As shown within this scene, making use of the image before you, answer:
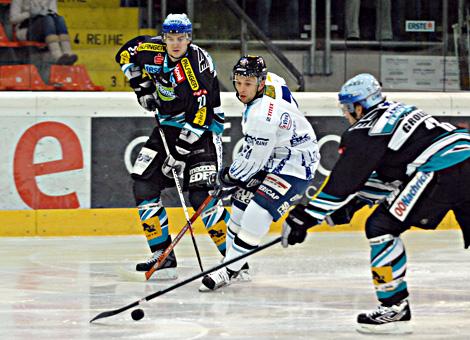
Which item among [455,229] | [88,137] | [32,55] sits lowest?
[455,229]

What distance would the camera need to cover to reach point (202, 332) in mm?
5465

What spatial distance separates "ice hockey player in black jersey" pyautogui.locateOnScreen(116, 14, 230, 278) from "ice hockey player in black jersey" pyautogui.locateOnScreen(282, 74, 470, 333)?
6.23 ft

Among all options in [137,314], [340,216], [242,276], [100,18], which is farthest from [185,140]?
[100,18]

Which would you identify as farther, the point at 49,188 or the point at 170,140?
the point at 49,188

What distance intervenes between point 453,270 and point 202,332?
2.46 meters

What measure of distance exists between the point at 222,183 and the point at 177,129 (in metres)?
0.79

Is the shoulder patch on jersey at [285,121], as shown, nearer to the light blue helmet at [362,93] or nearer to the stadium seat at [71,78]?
the light blue helmet at [362,93]

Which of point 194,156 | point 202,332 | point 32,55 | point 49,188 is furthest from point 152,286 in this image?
point 32,55

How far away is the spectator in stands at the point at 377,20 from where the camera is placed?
9.73 m

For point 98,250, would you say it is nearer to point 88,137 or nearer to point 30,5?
point 88,137

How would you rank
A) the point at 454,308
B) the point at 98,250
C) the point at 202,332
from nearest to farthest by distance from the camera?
the point at 202,332 → the point at 454,308 → the point at 98,250

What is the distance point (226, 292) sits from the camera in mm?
6590

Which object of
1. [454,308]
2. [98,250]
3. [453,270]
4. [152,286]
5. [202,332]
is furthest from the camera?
[98,250]

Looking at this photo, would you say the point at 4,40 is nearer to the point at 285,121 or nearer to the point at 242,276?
the point at 242,276
